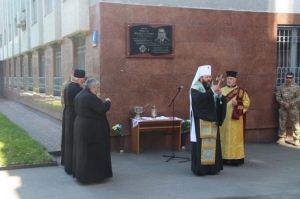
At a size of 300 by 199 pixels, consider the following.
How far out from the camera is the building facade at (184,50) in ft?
30.8

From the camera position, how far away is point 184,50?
10.0 metres

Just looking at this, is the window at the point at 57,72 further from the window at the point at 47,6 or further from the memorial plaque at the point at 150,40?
the memorial plaque at the point at 150,40

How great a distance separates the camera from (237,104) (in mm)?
8391

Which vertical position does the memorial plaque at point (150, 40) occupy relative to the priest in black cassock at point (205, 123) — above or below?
above

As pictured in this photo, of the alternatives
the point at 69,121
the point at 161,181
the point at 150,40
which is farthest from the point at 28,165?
the point at 150,40

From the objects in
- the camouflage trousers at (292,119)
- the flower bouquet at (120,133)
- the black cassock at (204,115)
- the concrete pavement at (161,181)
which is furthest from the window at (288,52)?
the flower bouquet at (120,133)

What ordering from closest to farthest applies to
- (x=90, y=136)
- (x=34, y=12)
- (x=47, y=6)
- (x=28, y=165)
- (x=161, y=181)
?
(x=90, y=136) → (x=161, y=181) → (x=28, y=165) → (x=47, y=6) → (x=34, y=12)

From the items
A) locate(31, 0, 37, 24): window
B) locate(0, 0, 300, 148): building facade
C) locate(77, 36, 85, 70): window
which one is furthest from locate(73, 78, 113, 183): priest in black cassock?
locate(31, 0, 37, 24): window

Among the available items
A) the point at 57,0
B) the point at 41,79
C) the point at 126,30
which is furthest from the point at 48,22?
the point at 126,30

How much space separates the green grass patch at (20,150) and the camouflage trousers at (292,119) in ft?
19.3

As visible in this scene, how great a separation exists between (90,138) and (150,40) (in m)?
3.56

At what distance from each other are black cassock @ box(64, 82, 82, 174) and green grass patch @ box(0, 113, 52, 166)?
0.98m

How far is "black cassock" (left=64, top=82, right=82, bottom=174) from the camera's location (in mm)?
7461

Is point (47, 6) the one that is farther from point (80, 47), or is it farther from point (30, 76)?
point (30, 76)
